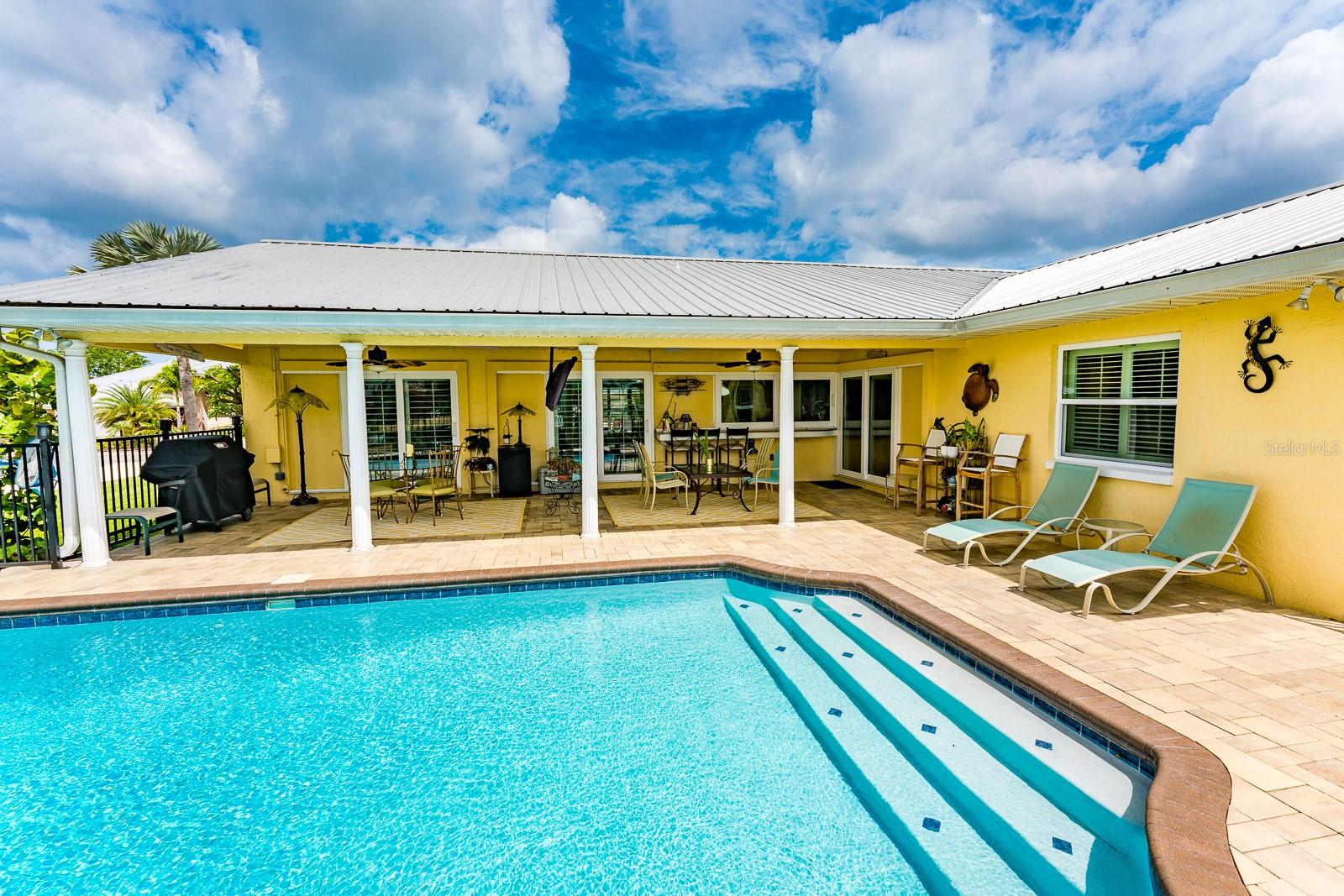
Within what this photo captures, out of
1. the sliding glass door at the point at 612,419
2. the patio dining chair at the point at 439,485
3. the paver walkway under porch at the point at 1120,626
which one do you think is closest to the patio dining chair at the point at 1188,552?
the paver walkway under porch at the point at 1120,626

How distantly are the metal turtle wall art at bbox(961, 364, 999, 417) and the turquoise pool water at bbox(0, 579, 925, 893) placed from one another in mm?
5782

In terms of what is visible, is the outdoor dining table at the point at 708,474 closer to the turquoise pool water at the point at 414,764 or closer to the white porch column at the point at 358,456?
the turquoise pool water at the point at 414,764

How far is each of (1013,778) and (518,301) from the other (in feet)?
22.4

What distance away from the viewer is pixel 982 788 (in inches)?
123

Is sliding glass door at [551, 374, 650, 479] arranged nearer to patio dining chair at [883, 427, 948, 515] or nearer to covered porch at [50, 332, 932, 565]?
covered porch at [50, 332, 932, 565]

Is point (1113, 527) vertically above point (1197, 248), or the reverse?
point (1197, 248)

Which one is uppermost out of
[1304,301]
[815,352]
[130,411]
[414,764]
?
[815,352]

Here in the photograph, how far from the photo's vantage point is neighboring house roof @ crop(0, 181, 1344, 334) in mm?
4945

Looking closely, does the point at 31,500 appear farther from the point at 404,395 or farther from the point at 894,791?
the point at 894,791

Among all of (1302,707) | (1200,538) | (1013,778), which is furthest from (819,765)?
(1200,538)

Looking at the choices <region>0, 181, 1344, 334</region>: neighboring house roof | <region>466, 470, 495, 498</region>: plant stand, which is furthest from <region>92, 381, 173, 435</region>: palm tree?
<region>466, 470, 495, 498</region>: plant stand

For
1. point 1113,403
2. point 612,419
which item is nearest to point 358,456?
point 612,419

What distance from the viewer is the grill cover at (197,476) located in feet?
27.4

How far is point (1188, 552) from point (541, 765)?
18.7 feet
